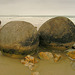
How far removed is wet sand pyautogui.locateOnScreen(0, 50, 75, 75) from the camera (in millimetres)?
3184

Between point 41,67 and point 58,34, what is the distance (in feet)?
5.38

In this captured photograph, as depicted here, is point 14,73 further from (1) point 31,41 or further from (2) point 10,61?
(1) point 31,41

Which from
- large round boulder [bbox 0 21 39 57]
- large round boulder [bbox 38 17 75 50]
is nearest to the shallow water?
large round boulder [bbox 0 21 39 57]

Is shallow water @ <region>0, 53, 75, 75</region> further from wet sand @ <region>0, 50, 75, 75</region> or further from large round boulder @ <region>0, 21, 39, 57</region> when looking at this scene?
large round boulder @ <region>0, 21, 39, 57</region>

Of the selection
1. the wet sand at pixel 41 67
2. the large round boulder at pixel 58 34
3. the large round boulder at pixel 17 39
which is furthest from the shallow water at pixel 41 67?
the large round boulder at pixel 58 34

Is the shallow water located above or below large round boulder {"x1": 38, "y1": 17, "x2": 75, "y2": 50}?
below

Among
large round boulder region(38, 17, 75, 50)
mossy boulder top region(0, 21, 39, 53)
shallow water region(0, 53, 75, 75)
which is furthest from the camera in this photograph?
large round boulder region(38, 17, 75, 50)

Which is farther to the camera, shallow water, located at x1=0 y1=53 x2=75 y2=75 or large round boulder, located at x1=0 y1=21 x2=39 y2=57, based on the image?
large round boulder, located at x1=0 y1=21 x2=39 y2=57

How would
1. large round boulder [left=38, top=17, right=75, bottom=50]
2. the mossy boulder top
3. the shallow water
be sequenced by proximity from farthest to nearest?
large round boulder [left=38, top=17, right=75, bottom=50] → the mossy boulder top → the shallow water

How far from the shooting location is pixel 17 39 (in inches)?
149

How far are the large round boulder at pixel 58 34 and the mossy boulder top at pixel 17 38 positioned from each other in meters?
0.77

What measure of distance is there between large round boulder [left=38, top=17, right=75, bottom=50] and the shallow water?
842 millimetres

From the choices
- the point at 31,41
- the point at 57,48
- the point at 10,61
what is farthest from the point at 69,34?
the point at 10,61

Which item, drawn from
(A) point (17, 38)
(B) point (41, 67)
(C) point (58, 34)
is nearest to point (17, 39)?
(A) point (17, 38)
